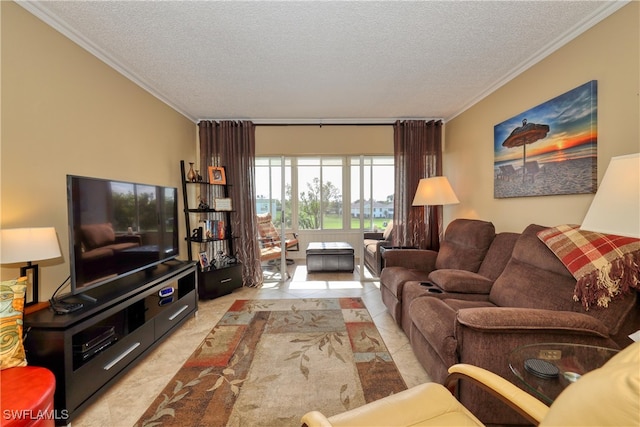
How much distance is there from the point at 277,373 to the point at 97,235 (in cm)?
162

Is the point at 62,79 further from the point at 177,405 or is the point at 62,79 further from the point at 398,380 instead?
the point at 398,380

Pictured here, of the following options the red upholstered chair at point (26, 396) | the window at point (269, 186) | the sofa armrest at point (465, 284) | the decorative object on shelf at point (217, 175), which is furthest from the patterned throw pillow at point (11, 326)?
the window at point (269, 186)

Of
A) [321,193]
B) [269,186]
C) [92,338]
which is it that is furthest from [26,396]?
[321,193]

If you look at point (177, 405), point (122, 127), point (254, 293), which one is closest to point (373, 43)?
point (122, 127)

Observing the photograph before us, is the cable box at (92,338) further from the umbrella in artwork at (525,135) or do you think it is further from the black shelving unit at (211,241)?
the umbrella in artwork at (525,135)

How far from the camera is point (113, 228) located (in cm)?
202

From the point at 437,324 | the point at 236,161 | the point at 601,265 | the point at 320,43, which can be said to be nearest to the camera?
the point at 601,265

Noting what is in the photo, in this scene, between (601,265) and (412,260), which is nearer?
(601,265)

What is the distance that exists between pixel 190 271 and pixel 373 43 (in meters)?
2.77

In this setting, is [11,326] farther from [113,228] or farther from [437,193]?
[437,193]

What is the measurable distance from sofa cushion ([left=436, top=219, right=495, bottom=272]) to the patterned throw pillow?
3.20 m

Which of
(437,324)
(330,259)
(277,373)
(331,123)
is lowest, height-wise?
(277,373)

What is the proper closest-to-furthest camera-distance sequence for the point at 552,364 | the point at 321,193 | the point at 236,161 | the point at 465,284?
1. the point at 552,364
2. the point at 465,284
3. the point at 236,161
4. the point at 321,193

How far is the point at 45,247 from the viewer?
4.91ft
